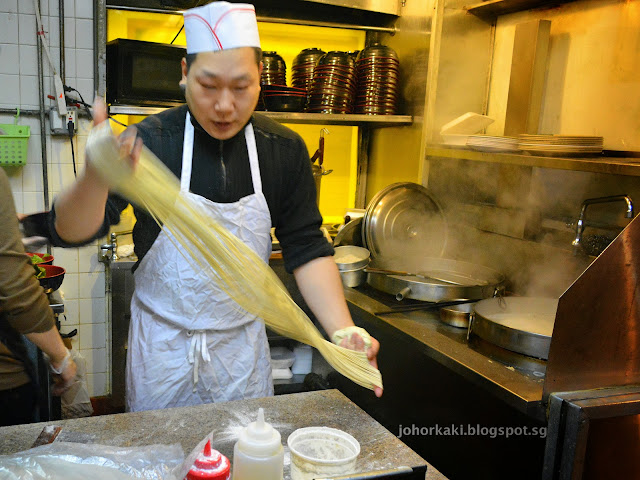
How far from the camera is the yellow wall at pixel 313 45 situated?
363cm

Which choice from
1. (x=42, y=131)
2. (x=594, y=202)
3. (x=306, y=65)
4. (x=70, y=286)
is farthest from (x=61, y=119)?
(x=594, y=202)

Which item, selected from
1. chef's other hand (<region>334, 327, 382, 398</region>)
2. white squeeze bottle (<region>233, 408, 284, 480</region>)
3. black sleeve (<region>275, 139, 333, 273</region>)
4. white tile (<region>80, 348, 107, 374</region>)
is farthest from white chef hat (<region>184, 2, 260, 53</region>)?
white tile (<region>80, 348, 107, 374</region>)

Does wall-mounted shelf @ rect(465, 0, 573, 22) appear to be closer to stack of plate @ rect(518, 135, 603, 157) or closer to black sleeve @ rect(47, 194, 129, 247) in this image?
stack of plate @ rect(518, 135, 603, 157)

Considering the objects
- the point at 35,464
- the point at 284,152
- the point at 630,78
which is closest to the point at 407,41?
the point at 630,78

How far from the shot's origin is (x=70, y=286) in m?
3.70

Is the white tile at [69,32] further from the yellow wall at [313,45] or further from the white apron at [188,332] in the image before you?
the white apron at [188,332]

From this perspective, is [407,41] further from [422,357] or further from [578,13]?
[422,357]

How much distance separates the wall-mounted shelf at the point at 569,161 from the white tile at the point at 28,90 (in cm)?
241

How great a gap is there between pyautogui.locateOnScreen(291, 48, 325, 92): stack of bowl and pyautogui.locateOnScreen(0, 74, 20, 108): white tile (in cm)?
163

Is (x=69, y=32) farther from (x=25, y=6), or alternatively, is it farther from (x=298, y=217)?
(x=298, y=217)

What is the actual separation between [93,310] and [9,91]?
1.40 meters

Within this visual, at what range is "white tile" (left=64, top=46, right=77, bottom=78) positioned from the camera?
135 inches

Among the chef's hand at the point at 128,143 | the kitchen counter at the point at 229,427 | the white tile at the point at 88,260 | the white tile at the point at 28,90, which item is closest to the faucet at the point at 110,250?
the white tile at the point at 88,260

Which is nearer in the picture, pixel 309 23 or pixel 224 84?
pixel 224 84
